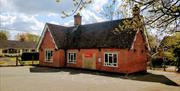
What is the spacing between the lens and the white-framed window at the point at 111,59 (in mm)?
25823

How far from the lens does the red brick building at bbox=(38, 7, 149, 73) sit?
25469mm

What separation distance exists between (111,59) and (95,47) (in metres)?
2.85

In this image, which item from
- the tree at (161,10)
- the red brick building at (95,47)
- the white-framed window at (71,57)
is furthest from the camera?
the white-framed window at (71,57)

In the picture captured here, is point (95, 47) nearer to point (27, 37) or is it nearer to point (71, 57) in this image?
point (71, 57)

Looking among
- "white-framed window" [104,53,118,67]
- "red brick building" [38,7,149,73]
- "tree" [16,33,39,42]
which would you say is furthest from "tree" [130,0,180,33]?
"tree" [16,33,39,42]

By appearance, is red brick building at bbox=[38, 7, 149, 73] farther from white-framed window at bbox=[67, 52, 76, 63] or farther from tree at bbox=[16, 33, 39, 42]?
tree at bbox=[16, 33, 39, 42]

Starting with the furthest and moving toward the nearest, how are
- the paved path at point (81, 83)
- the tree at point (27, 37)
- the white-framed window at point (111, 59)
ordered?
the tree at point (27, 37) < the white-framed window at point (111, 59) < the paved path at point (81, 83)

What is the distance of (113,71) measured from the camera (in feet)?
84.8

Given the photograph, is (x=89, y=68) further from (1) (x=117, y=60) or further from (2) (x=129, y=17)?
(2) (x=129, y=17)

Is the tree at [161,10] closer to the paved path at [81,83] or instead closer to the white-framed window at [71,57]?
the paved path at [81,83]

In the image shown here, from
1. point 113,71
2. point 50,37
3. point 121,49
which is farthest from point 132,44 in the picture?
point 50,37

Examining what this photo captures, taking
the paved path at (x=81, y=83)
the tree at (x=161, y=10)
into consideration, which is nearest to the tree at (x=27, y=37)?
the paved path at (x=81, y=83)

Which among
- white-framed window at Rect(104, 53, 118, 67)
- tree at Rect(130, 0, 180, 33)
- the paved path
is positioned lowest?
the paved path

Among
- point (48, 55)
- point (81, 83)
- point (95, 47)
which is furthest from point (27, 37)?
point (81, 83)
